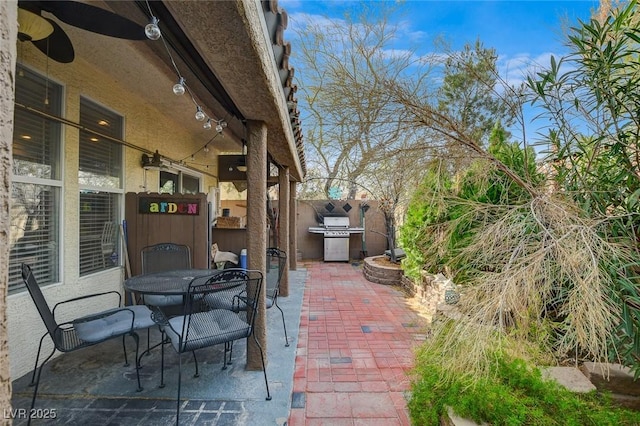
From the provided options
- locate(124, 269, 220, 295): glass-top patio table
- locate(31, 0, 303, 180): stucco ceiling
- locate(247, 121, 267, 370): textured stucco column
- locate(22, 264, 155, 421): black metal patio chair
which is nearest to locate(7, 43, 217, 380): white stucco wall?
locate(31, 0, 303, 180): stucco ceiling

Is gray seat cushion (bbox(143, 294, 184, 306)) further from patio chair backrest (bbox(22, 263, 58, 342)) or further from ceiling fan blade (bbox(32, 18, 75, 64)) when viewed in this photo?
ceiling fan blade (bbox(32, 18, 75, 64))

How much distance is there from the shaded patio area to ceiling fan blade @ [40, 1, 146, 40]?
99.6 inches

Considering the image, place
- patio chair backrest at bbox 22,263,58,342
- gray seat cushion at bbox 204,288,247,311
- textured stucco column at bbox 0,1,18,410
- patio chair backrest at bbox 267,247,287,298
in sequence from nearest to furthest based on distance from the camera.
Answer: textured stucco column at bbox 0,1,18,410 → patio chair backrest at bbox 22,263,58,342 → gray seat cushion at bbox 204,288,247,311 → patio chair backrest at bbox 267,247,287,298

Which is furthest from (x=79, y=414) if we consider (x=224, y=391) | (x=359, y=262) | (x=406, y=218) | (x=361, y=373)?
(x=359, y=262)

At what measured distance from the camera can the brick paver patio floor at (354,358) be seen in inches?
87.8

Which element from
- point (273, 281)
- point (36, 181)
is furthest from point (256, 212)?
point (36, 181)

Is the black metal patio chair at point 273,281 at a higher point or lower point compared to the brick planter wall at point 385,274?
higher

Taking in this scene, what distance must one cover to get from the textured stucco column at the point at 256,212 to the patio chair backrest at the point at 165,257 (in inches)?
73.9

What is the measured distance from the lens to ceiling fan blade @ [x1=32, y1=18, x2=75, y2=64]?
219 centimetres

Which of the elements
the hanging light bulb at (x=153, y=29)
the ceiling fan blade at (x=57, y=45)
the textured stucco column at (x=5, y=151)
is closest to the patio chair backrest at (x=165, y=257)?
the ceiling fan blade at (x=57, y=45)

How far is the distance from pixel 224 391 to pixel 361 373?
3.81ft

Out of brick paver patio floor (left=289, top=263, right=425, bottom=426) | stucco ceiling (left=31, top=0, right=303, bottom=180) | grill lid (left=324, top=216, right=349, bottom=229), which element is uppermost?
stucco ceiling (left=31, top=0, right=303, bottom=180)

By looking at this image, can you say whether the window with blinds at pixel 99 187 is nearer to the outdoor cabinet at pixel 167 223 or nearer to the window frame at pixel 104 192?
the window frame at pixel 104 192

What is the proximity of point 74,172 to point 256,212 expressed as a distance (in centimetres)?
210
